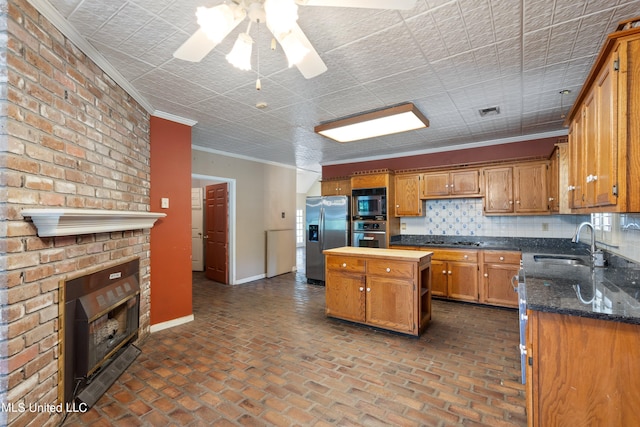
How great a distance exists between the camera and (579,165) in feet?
7.69

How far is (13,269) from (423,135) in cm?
458

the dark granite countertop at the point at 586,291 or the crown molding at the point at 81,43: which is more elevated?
the crown molding at the point at 81,43

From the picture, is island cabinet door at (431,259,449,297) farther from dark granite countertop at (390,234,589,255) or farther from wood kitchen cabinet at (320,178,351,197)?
wood kitchen cabinet at (320,178,351,197)

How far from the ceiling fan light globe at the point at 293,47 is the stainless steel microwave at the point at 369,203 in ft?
12.9

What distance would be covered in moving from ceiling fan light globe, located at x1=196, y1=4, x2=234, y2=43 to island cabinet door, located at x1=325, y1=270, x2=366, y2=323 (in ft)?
9.11

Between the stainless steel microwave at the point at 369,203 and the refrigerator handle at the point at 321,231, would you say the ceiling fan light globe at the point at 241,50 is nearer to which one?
the stainless steel microwave at the point at 369,203

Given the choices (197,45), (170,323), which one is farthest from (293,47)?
(170,323)

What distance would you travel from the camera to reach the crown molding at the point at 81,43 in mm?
1734

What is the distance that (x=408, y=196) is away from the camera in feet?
17.0

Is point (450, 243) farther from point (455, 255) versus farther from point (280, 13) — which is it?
point (280, 13)

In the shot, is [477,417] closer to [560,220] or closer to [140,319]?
[140,319]

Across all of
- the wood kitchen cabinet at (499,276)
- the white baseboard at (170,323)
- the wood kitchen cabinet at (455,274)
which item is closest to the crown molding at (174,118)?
the white baseboard at (170,323)

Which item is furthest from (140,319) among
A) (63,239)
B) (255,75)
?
(255,75)

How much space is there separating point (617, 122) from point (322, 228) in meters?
4.73
